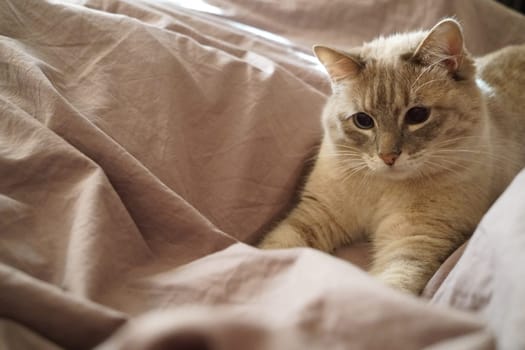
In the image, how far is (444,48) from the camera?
1.26m

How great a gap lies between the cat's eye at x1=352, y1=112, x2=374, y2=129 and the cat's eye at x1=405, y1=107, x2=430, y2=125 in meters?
0.11

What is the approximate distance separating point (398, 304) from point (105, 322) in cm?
49

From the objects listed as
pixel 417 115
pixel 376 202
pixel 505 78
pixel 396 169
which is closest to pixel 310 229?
pixel 376 202

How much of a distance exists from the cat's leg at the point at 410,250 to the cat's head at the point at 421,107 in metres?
0.16

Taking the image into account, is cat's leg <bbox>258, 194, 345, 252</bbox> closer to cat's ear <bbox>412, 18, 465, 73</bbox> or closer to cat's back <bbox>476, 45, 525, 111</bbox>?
cat's ear <bbox>412, 18, 465, 73</bbox>

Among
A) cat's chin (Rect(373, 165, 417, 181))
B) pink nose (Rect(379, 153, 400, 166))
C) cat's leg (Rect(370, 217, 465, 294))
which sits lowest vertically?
cat's leg (Rect(370, 217, 465, 294))

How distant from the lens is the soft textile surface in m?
0.64

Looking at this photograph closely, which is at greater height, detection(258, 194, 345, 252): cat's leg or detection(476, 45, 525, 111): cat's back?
detection(476, 45, 525, 111): cat's back

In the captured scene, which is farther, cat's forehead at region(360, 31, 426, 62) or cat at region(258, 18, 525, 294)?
cat's forehead at region(360, 31, 426, 62)

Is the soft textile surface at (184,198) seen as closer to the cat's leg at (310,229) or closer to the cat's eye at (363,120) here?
the cat's leg at (310,229)

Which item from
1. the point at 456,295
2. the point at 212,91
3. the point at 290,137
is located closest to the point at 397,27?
the point at 290,137

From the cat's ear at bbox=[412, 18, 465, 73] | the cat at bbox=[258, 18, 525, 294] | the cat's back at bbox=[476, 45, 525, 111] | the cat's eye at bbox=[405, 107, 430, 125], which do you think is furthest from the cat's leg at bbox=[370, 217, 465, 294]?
the cat's back at bbox=[476, 45, 525, 111]

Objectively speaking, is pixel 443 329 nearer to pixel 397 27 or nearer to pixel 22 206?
pixel 22 206

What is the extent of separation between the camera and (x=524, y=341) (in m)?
0.62
